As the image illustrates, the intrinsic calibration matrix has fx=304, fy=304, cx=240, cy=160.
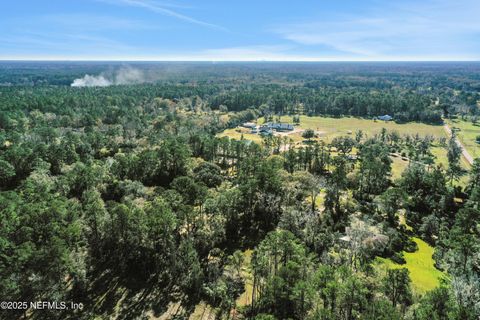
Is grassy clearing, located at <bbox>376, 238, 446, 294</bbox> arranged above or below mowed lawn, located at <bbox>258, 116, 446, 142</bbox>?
below

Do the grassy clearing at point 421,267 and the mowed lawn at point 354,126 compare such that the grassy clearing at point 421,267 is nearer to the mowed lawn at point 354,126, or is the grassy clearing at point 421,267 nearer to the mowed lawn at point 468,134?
the mowed lawn at point 468,134

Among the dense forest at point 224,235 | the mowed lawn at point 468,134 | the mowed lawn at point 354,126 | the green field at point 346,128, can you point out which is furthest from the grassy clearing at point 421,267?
the mowed lawn at point 354,126

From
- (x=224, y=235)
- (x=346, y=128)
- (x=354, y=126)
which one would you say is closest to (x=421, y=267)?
(x=224, y=235)

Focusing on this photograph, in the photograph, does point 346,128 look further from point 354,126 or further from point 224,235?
point 224,235

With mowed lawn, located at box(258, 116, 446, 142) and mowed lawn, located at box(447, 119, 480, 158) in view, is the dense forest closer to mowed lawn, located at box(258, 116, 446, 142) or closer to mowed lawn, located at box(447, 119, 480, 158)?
mowed lawn, located at box(447, 119, 480, 158)

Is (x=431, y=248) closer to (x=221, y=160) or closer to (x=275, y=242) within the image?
(x=275, y=242)

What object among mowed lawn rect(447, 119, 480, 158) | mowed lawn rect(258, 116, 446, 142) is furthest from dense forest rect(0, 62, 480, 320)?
mowed lawn rect(258, 116, 446, 142)

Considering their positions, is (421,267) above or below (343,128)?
below
